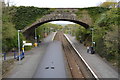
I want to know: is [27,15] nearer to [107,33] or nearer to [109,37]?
[107,33]

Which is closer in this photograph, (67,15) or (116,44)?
(116,44)

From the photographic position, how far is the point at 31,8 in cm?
3488

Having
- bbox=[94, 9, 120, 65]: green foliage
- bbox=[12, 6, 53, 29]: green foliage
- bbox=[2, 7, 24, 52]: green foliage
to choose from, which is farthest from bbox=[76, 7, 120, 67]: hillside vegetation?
bbox=[2, 7, 24, 52]: green foliage

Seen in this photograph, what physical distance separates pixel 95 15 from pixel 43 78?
91.8ft

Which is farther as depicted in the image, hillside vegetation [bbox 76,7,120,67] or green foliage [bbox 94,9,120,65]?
hillside vegetation [bbox 76,7,120,67]

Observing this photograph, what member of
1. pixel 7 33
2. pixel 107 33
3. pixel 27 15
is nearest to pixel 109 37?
pixel 107 33

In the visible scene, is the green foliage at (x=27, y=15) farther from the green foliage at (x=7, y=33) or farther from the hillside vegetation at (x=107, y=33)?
the hillside vegetation at (x=107, y=33)

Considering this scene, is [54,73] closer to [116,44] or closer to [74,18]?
[116,44]

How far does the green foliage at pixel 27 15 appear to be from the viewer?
34656mm

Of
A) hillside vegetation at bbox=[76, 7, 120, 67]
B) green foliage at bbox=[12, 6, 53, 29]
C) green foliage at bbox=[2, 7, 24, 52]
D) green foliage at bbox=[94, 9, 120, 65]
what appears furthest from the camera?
green foliage at bbox=[12, 6, 53, 29]

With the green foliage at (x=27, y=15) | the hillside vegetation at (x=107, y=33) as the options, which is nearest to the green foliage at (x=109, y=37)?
the hillside vegetation at (x=107, y=33)

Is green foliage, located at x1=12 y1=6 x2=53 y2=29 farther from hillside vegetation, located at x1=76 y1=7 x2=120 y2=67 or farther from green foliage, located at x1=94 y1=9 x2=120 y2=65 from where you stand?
green foliage, located at x1=94 y1=9 x2=120 y2=65

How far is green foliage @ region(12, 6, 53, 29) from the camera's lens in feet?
114

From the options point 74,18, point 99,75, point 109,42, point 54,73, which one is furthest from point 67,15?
point 54,73
